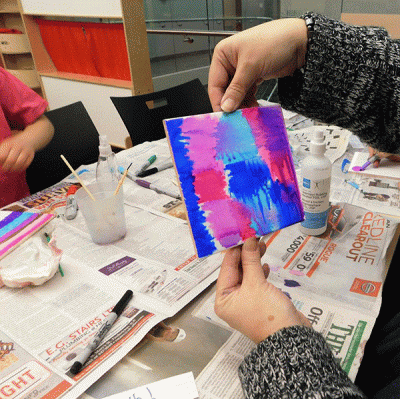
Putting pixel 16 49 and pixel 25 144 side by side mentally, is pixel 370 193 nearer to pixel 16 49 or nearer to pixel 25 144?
pixel 25 144

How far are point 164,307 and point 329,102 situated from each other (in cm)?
50

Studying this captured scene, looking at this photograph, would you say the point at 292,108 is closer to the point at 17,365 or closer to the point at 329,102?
the point at 329,102

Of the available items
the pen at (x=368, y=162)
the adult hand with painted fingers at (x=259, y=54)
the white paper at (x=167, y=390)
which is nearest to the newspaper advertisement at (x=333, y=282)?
the white paper at (x=167, y=390)

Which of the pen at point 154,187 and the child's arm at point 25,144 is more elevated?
the child's arm at point 25,144

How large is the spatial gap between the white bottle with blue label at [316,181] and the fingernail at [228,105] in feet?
0.63

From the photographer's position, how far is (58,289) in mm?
652

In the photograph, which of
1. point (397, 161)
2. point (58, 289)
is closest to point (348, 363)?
point (58, 289)

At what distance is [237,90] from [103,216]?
387 mm

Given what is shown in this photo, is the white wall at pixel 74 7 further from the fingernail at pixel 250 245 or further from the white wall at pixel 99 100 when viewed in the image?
the fingernail at pixel 250 245

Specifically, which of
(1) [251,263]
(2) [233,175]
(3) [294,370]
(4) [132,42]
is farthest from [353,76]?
(4) [132,42]

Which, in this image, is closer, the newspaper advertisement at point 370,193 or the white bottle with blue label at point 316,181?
the white bottle with blue label at point 316,181

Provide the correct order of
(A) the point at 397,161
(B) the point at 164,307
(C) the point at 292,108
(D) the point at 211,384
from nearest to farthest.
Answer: (D) the point at 211,384 < (B) the point at 164,307 < (C) the point at 292,108 < (A) the point at 397,161

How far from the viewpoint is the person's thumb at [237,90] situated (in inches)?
24.3

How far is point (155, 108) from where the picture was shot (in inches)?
59.9
